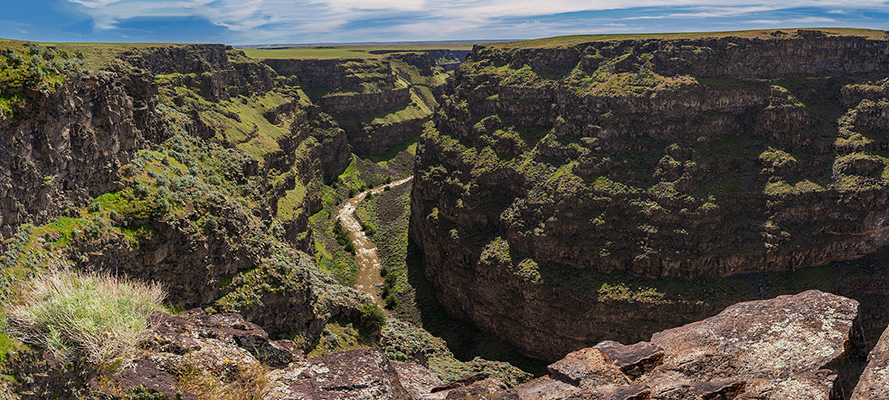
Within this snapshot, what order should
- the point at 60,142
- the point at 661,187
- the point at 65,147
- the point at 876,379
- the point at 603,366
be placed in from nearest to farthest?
the point at 876,379 → the point at 603,366 → the point at 60,142 → the point at 65,147 → the point at 661,187

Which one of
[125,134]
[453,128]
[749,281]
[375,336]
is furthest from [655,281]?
[125,134]


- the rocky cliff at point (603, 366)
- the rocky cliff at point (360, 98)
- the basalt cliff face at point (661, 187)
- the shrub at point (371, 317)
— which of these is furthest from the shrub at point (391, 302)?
the rocky cliff at point (360, 98)

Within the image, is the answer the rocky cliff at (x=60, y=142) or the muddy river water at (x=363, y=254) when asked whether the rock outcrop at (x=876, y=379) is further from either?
the muddy river water at (x=363, y=254)

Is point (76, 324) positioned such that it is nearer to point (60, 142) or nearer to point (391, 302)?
point (60, 142)

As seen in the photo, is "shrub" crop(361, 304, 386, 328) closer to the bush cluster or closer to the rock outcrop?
the rock outcrop

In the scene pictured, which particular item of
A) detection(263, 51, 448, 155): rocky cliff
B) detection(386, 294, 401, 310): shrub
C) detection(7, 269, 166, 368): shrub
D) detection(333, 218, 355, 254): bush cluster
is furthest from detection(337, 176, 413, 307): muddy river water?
detection(7, 269, 166, 368): shrub

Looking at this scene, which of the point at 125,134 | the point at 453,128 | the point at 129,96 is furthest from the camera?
the point at 453,128

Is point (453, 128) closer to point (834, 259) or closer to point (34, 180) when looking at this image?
point (834, 259)

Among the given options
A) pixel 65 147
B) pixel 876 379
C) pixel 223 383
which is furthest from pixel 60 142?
pixel 876 379
